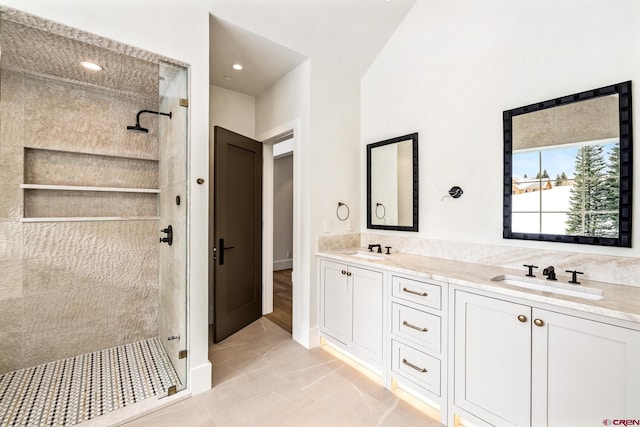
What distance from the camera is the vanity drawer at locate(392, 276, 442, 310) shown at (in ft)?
6.04

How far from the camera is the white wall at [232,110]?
3.28 metres

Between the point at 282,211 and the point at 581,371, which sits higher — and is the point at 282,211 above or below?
above

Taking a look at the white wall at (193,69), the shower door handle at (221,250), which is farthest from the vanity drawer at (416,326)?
the shower door handle at (221,250)

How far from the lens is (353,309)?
2.43 meters

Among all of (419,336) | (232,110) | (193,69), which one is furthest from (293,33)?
(419,336)

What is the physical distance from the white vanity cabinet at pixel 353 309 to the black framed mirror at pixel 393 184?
0.72 meters

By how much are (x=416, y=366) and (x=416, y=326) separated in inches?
10.7

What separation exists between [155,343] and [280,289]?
82.0 inches

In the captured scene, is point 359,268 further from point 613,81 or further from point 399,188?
point 613,81

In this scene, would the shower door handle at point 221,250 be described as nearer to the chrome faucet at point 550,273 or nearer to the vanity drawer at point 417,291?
the vanity drawer at point 417,291

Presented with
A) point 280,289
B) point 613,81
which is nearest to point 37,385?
point 280,289

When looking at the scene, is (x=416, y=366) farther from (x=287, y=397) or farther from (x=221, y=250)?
(x=221, y=250)

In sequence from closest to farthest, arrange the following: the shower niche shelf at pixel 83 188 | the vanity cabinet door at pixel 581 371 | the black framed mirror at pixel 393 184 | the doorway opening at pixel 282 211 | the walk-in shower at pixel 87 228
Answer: the vanity cabinet door at pixel 581 371, the walk-in shower at pixel 87 228, the shower niche shelf at pixel 83 188, the black framed mirror at pixel 393 184, the doorway opening at pixel 282 211

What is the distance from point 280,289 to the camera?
468 cm
